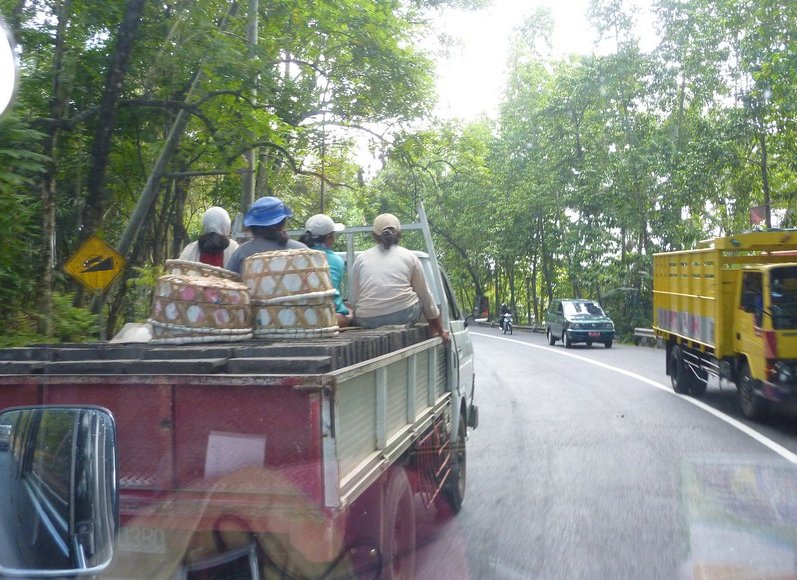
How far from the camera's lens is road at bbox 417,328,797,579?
5527mm

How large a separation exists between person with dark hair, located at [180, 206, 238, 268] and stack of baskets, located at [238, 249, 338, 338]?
0.93 meters

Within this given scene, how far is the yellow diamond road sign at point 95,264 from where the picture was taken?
10641 mm

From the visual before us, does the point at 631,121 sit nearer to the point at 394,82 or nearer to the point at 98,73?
the point at 394,82

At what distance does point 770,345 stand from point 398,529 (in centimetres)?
766

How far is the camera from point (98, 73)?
1247 centimetres

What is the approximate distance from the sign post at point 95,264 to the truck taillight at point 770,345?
7963 mm

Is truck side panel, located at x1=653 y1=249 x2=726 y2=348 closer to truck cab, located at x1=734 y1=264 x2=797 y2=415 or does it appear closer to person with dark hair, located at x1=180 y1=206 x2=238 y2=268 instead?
truck cab, located at x1=734 y1=264 x2=797 y2=415

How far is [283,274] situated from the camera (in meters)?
4.14

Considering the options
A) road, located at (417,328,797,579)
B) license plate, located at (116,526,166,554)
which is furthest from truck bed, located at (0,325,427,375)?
road, located at (417,328,797,579)

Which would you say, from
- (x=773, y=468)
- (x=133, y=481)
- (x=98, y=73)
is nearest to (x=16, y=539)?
(x=133, y=481)

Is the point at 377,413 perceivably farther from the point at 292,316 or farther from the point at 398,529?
the point at 398,529

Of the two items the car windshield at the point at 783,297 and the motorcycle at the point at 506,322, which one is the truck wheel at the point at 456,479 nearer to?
the car windshield at the point at 783,297

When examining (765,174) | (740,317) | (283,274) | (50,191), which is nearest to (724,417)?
(740,317)

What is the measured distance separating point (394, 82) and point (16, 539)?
52.1 ft
